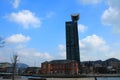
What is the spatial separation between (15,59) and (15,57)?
0.41 metres

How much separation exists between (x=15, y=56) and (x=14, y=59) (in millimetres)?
691

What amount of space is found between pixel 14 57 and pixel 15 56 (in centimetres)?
83

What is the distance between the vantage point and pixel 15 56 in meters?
52.4

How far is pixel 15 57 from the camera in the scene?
52.3m

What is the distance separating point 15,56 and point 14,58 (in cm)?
60

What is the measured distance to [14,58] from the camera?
52719 mm

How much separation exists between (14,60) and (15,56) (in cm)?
81

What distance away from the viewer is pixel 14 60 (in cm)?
5225

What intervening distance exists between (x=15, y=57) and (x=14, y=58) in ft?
1.76

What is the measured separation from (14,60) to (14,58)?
598 mm

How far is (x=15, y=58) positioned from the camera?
171 ft

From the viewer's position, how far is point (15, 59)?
52188 mm
